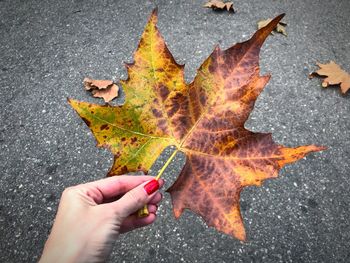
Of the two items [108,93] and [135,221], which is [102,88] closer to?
[108,93]

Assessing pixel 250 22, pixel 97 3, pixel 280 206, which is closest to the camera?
pixel 280 206

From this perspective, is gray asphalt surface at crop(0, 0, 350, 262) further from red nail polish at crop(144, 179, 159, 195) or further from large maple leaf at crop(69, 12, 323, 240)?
large maple leaf at crop(69, 12, 323, 240)

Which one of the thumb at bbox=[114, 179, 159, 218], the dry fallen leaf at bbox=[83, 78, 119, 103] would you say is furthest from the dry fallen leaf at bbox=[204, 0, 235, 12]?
the thumb at bbox=[114, 179, 159, 218]

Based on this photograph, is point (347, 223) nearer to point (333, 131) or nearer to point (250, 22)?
point (333, 131)

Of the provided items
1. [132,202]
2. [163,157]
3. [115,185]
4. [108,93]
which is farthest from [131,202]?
[108,93]

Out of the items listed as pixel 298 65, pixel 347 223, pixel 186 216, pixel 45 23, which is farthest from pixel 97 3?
pixel 347 223
